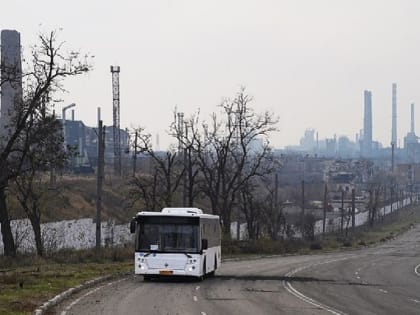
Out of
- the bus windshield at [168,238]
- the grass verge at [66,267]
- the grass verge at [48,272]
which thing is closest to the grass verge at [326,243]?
the grass verge at [66,267]

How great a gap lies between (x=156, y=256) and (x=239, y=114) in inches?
1488

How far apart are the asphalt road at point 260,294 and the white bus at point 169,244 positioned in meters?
0.61

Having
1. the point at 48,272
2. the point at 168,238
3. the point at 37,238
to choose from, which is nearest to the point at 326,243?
the point at 37,238

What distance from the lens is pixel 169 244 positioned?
33.5 meters

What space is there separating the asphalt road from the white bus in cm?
61

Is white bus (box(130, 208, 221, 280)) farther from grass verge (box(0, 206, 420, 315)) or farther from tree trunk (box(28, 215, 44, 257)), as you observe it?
tree trunk (box(28, 215, 44, 257))

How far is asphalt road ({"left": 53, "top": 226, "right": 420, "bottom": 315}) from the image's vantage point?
22781 millimetres

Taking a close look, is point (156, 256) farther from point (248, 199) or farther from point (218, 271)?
point (248, 199)

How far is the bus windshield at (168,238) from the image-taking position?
1316 inches

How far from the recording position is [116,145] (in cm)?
10694

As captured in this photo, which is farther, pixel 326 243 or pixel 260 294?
pixel 326 243

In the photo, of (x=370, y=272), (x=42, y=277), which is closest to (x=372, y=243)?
(x=370, y=272)

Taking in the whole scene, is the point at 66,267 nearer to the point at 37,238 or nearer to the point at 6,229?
the point at 6,229

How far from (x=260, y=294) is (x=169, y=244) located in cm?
598
